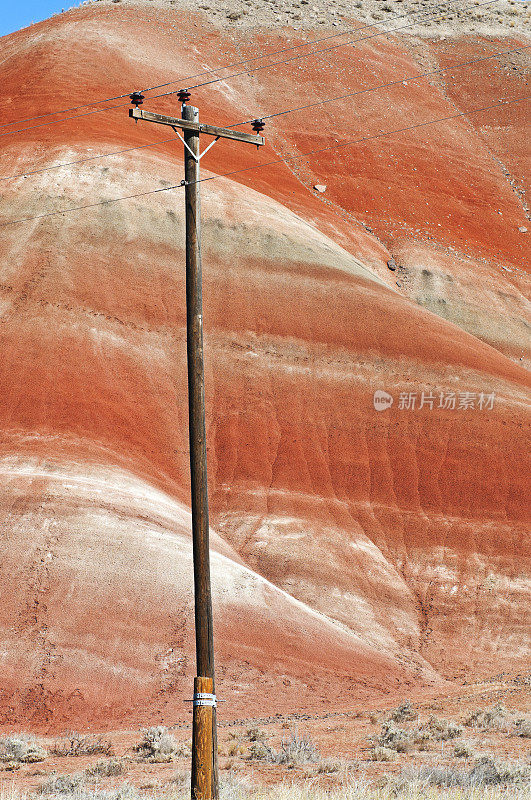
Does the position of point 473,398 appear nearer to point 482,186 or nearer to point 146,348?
point 146,348

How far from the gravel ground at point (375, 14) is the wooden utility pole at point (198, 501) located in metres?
59.3

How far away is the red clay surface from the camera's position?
891 inches

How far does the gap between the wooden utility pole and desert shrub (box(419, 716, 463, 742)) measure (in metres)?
5.65

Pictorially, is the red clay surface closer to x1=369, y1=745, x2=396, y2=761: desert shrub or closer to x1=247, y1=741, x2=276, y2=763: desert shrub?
x1=247, y1=741, x2=276, y2=763: desert shrub

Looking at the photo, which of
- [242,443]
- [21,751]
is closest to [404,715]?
[21,751]

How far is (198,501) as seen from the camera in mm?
10930

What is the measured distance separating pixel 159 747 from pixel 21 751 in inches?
89.1

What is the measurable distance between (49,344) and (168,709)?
14350 millimetres

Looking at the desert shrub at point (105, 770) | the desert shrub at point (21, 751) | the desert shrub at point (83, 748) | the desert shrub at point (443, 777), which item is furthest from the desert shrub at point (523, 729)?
the desert shrub at point (21, 751)

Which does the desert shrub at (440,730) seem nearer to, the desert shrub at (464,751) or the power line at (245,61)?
the desert shrub at (464,751)

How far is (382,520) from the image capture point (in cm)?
3206

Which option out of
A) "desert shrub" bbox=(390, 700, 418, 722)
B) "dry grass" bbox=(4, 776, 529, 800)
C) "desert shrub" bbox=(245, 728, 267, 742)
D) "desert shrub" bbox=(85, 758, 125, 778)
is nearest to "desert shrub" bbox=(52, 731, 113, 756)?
"desert shrub" bbox=(85, 758, 125, 778)

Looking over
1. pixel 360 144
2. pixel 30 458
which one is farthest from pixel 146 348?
pixel 360 144

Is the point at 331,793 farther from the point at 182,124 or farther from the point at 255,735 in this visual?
the point at 182,124
